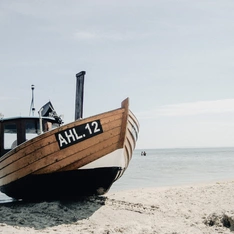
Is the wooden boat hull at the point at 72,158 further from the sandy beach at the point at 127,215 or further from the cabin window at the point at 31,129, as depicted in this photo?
the cabin window at the point at 31,129

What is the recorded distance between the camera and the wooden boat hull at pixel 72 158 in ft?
22.5

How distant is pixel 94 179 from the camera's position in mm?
7508

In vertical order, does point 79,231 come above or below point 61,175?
below

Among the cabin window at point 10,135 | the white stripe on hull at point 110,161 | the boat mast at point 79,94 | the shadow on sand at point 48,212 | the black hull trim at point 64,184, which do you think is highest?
the boat mast at point 79,94

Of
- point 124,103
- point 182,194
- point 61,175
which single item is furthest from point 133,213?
point 182,194

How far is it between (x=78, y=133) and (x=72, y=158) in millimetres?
→ 505

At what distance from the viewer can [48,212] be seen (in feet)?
22.9

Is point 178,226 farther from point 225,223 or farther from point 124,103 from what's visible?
point 124,103

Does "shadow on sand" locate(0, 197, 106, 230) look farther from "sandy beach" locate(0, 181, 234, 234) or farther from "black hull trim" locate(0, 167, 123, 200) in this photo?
"black hull trim" locate(0, 167, 123, 200)

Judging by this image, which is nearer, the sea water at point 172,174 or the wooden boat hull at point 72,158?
the wooden boat hull at point 72,158

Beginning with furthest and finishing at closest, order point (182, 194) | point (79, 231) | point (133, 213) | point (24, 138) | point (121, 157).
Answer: point (182, 194) → point (24, 138) → point (121, 157) → point (133, 213) → point (79, 231)

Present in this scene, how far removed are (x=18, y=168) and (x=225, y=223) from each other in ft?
13.5

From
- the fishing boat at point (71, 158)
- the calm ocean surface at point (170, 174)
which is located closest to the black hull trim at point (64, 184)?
the fishing boat at point (71, 158)

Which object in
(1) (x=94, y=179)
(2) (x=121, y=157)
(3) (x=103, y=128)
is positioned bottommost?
(1) (x=94, y=179)
